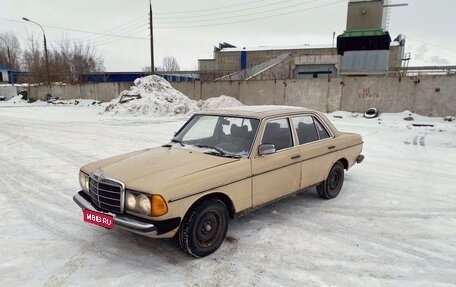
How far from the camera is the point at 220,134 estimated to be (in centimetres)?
457

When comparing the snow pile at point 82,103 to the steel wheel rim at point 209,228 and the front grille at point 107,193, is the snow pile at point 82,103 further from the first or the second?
the steel wheel rim at point 209,228

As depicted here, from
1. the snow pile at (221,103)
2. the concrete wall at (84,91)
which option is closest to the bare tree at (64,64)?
the concrete wall at (84,91)

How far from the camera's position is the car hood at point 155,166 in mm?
3406

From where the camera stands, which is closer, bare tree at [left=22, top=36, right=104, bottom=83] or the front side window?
the front side window

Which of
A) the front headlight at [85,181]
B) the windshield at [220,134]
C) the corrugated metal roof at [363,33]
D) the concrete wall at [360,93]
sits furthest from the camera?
the corrugated metal roof at [363,33]

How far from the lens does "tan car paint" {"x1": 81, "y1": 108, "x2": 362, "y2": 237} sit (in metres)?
3.37

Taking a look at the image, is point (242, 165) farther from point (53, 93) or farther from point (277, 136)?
point (53, 93)

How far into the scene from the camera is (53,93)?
37969 mm

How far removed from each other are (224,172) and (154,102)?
1716 cm

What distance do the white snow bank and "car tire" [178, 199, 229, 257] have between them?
643 inches

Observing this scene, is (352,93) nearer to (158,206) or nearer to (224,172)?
(224,172)

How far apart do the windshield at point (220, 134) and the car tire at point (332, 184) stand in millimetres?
1727

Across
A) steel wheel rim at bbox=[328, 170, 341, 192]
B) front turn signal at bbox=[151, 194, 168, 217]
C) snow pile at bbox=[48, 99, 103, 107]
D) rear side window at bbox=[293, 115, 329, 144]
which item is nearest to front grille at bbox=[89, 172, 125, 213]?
front turn signal at bbox=[151, 194, 168, 217]

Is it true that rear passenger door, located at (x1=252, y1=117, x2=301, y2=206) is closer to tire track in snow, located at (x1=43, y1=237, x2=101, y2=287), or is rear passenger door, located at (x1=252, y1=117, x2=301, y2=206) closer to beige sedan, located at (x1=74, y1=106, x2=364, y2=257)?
beige sedan, located at (x1=74, y1=106, x2=364, y2=257)
